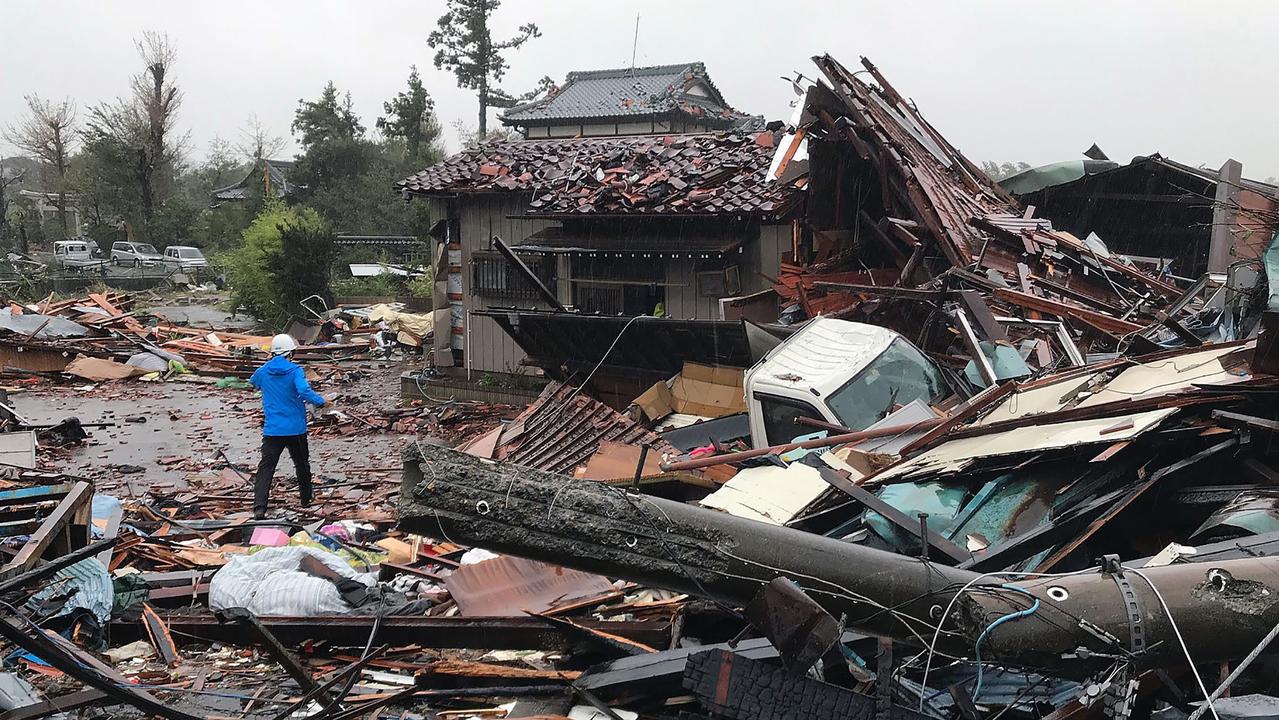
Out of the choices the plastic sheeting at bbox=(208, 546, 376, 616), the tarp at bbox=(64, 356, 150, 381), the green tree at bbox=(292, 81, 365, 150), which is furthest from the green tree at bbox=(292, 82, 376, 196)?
the plastic sheeting at bbox=(208, 546, 376, 616)

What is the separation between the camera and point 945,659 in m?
3.53

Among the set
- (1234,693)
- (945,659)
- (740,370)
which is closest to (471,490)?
(945,659)

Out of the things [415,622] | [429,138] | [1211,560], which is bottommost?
[415,622]

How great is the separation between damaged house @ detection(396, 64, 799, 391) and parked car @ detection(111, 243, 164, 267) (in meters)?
23.8

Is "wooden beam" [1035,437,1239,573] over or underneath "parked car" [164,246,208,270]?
underneath

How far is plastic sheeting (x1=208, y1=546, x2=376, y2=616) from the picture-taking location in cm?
530

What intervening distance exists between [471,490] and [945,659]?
6.46 feet

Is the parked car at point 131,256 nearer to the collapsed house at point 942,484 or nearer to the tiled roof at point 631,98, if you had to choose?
the tiled roof at point 631,98

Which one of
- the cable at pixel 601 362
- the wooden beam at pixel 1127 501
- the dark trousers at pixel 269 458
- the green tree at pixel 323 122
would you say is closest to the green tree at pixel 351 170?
the green tree at pixel 323 122

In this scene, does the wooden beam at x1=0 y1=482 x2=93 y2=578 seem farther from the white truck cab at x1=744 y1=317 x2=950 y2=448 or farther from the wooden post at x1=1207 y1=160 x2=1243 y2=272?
the wooden post at x1=1207 y1=160 x2=1243 y2=272

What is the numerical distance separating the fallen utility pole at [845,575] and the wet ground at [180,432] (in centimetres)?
817

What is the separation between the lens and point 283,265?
2317cm

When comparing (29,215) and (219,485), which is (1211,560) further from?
(29,215)

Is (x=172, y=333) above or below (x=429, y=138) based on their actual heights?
below
